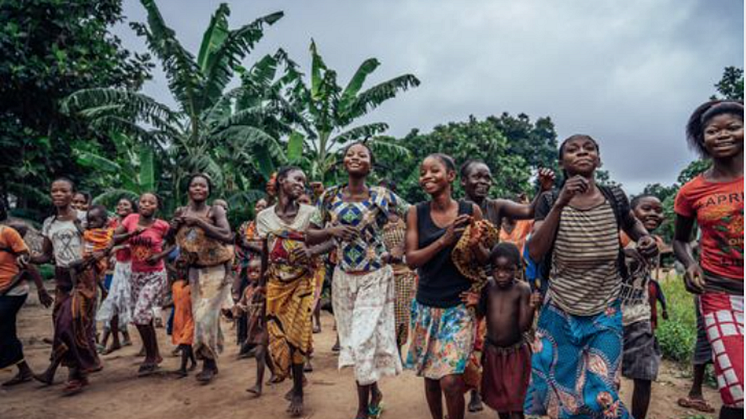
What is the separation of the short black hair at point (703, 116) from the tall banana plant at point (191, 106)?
8.59 meters

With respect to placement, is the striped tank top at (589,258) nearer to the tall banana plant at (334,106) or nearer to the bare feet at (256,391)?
the bare feet at (256,391)

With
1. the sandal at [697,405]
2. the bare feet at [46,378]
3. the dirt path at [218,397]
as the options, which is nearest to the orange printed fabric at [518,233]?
the dirt path at [218,397]

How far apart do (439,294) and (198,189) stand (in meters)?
2.96

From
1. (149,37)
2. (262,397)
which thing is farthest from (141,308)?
(149,37)

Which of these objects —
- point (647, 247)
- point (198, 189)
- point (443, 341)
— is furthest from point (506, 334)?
point (198, 189)

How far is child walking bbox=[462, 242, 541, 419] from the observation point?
10.7 ft

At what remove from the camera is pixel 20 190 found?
11.4 m

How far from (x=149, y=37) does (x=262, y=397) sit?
8965mm

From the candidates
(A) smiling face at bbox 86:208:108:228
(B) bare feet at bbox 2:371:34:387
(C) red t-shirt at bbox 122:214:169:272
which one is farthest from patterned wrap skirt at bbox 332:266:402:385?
(B) bare feet at bbox 2:371:34:387

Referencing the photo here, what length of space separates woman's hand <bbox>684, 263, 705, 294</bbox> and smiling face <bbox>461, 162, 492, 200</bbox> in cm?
180

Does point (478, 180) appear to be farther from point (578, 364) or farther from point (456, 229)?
point (578, 364)

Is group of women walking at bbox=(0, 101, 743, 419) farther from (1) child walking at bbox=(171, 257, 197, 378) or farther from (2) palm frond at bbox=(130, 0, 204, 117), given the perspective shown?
(2) palm frond at bbox=(130, 0, 204, 117)

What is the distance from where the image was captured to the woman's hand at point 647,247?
269cm

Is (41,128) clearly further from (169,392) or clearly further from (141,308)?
(169,392)
